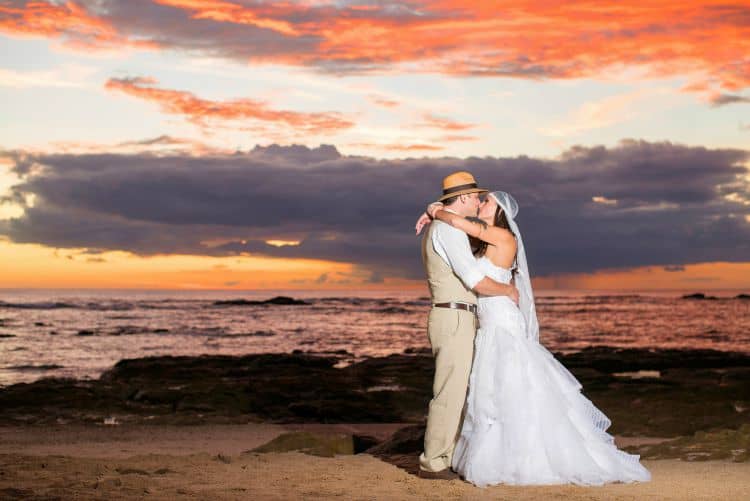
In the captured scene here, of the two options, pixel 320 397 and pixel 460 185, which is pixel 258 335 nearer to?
pixel 320 397

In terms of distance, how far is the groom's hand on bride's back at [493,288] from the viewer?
20.2 ft

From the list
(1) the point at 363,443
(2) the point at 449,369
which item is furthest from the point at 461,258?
(1) the point at 363,443

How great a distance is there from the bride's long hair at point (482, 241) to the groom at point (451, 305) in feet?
0.61

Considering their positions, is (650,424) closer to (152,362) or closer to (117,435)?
(117,435)

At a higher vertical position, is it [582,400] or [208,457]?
[582,400]

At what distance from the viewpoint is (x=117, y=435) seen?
12336mm

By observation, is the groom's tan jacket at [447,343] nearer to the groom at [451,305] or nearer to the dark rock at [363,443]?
the groom at [451,305]

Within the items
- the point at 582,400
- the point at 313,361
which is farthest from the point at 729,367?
the point at 582,400

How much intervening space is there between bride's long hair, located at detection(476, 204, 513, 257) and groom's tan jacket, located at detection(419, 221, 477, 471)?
344 millimetres

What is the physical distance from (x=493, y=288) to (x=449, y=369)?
2.30ft

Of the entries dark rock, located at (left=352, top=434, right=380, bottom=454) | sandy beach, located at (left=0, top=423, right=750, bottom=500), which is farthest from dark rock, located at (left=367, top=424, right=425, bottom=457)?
dark rock, located at (left=352, top=434, right=380, bottom=454)

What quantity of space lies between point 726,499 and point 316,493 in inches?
117

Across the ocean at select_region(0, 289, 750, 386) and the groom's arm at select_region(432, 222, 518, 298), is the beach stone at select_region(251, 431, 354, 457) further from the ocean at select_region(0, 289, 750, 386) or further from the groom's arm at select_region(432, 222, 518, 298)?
the ocean at select_region(0, 289, 750, 386)

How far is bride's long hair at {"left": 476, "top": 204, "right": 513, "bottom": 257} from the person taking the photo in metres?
6.39
